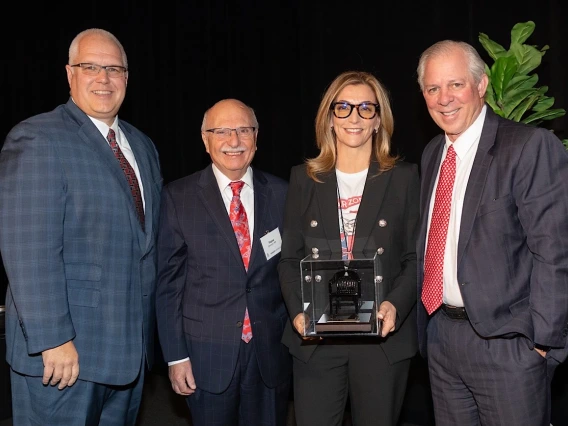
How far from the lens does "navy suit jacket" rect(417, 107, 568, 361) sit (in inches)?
95.6

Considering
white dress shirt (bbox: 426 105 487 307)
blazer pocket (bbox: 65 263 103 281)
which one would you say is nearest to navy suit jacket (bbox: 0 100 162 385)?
blazer pocket (bbox: 65 263 103 281)

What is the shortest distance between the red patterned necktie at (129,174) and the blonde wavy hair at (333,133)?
2.58 ft

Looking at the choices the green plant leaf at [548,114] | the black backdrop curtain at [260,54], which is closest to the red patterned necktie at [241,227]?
the green plant leaf at [548,114]

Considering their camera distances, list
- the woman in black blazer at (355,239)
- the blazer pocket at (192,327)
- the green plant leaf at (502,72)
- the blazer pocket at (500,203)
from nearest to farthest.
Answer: the blazer pocket at (500,203)
the woman in black blazer at (355,239)
the blazer pocket at (192,327)
the green plant leaf at (502,72)

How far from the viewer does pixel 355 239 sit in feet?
9.21

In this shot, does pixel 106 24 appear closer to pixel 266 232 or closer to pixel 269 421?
pixel 266 232

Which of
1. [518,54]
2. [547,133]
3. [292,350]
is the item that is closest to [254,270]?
[292,350]

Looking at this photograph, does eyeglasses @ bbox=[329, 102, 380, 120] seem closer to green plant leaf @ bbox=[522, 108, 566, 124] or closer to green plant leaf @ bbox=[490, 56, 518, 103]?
green plant leaf @ bbox=[490, 56, 518, 103]

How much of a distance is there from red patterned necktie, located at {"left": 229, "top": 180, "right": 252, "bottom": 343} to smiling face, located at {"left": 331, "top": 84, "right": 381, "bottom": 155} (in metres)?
0.57

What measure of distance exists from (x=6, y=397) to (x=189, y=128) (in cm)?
262

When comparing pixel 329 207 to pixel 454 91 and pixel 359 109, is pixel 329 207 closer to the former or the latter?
pixel 359 109

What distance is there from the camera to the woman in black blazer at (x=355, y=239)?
9.09 feet

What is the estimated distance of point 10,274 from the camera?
2.62 m

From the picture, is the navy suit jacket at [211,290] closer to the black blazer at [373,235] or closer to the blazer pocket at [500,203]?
the black blazer at [373,235]
